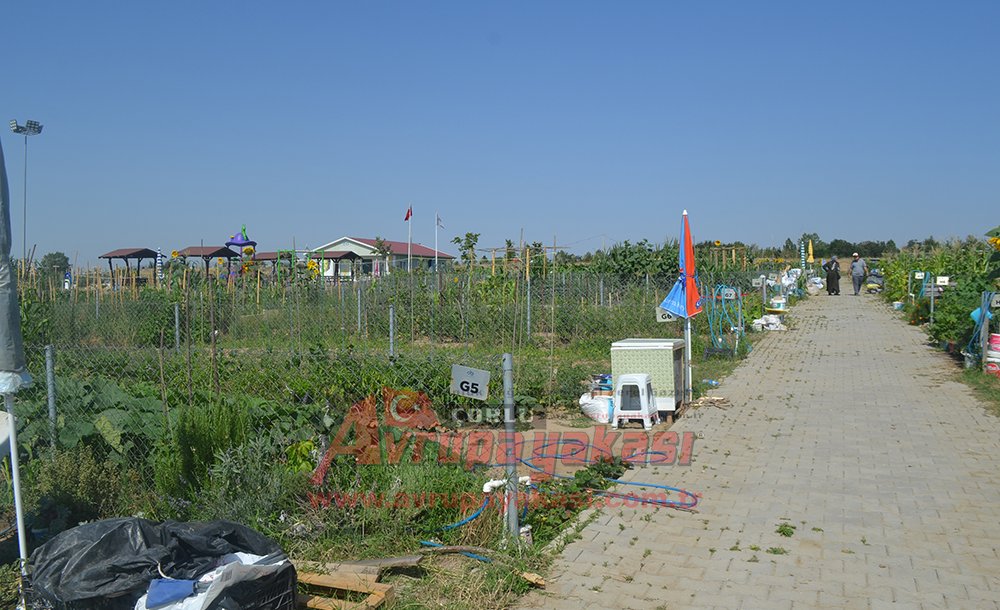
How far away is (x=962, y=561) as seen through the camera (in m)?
4.70

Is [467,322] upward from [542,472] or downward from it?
upward

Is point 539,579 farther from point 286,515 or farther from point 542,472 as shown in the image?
point 542,472

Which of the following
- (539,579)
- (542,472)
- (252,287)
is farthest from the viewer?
(252,287)

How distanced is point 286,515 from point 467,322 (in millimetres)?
10883

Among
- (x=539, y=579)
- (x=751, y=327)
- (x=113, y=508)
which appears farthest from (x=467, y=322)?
(x=539, y=579)

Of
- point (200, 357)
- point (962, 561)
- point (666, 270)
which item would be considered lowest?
point (962, 561)

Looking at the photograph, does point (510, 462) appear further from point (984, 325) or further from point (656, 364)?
point (984, 325)

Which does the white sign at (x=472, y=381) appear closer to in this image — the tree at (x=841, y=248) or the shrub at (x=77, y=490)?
the shrub at (x=77, y=490)

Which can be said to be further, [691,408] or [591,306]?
[591,306]

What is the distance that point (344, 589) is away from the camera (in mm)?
4172

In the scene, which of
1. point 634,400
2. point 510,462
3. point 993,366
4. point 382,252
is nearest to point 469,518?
point 510,462

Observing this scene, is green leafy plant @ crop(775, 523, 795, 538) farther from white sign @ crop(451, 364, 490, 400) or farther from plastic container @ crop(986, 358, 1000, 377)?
plastic container @ crop(986, 358, 1000, 377)

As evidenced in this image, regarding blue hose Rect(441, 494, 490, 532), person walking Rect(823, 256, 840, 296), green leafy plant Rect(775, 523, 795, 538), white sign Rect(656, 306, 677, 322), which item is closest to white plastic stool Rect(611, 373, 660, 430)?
white sign Rect(656, 306, 677, 322)

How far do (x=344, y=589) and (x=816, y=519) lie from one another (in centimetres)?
333
